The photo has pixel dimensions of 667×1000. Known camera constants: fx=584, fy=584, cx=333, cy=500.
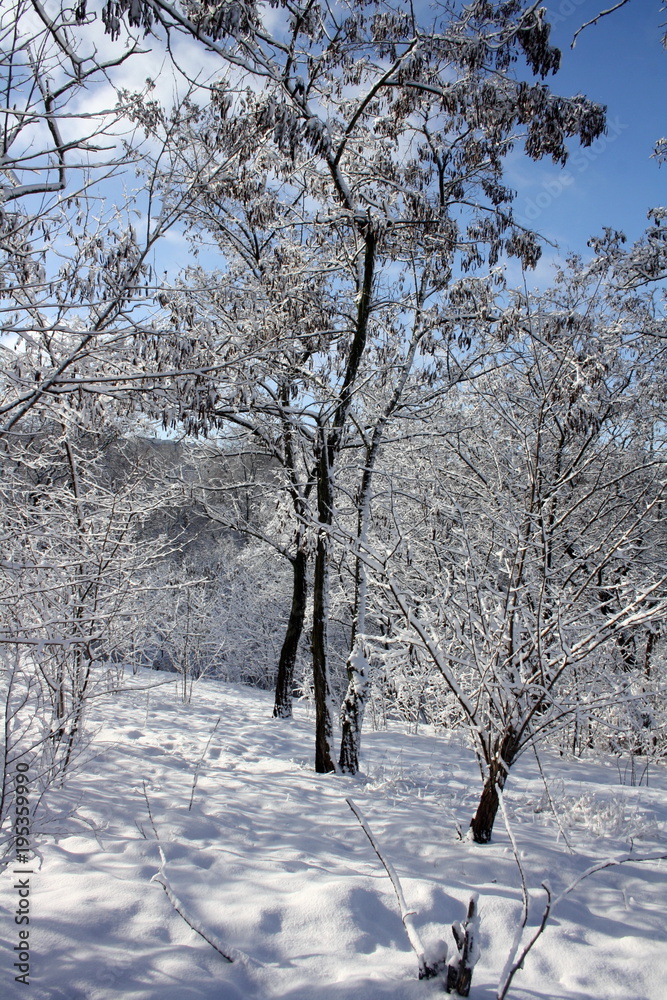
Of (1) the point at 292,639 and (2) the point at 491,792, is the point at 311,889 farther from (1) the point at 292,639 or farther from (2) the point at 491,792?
(1) the point at 292,639

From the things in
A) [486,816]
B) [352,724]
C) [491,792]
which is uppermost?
[491,792]

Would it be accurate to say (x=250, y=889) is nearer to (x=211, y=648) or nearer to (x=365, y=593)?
(x=365, y=593)

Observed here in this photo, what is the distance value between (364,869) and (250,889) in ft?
2.54

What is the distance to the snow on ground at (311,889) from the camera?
218 centimetres

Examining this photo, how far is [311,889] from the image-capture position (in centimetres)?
280

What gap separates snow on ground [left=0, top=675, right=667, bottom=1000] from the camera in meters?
2.18

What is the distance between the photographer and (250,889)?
2791 millimetres

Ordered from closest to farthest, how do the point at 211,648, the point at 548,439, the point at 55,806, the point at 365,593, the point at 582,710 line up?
the point at 582,710 → the point at 55,806 → the point at 365,593 → the point at 548,439 → the point at 211,648

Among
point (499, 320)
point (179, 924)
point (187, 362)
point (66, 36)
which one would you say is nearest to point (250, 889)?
point (179, 924)
